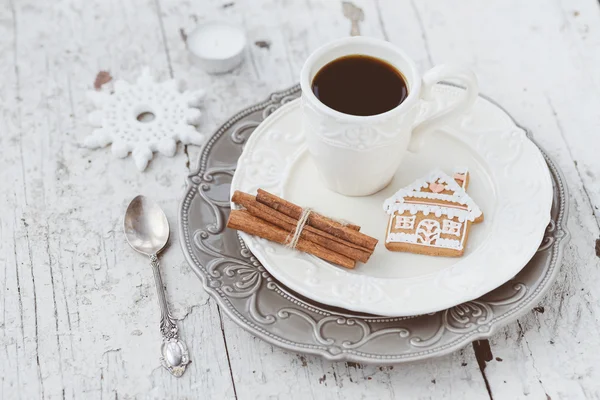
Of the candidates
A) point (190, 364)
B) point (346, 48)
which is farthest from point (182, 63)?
point (190, 364)

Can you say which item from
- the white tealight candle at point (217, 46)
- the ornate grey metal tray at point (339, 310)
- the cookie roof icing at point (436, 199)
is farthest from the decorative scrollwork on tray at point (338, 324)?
the white tealight candle at point (217, 46)

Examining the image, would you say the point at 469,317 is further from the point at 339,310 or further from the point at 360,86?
the point at 360,86

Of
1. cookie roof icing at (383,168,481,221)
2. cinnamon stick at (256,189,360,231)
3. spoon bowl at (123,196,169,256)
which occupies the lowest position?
spoon bowl at (123,196,169,256)

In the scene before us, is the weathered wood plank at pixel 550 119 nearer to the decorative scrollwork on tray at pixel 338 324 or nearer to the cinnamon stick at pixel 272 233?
the decorative scrollwork on tray at pixel 338 324

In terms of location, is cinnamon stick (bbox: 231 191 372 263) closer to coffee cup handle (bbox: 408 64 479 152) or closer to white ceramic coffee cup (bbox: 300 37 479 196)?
white ceramic coffee cup (bbox: 300 37 479 196)

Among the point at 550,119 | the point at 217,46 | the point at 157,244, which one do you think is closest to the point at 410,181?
the point at 550,119

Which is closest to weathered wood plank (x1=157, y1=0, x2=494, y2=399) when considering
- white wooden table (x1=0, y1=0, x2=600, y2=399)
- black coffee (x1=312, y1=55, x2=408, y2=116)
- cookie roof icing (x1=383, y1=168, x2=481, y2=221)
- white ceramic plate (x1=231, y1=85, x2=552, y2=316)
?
white wooden table (x1=0, y1=0, x2=600, y2=399)
